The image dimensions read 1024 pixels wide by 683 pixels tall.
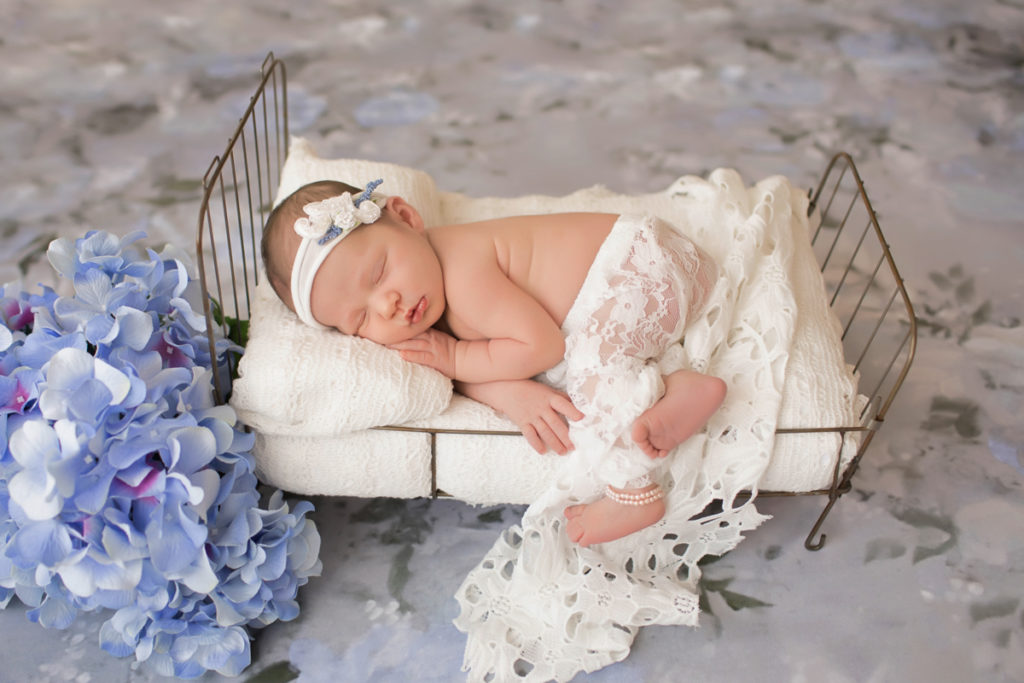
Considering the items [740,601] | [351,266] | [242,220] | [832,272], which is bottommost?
[740,601]

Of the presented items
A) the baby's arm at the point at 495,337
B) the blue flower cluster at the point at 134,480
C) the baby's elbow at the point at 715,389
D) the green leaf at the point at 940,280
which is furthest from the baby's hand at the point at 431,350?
the green leaf at the point at 940,280

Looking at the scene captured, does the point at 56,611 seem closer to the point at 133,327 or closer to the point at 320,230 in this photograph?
the point at 133,327

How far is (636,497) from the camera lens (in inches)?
54.6

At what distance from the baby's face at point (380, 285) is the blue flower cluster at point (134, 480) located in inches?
8.1

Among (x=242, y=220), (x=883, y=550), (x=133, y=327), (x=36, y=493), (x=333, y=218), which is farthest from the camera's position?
(x=242, y=220)

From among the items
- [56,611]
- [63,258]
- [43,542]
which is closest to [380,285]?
[63,258]

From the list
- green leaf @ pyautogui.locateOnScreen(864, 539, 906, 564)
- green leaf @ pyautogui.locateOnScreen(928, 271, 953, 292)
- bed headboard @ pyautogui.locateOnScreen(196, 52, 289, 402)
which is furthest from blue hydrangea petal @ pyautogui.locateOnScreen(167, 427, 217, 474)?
green leaf @ pyautogui.locateOnScreen(928, 271, 953, 292)

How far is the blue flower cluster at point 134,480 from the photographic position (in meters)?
1.15

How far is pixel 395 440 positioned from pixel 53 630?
65 centimetres

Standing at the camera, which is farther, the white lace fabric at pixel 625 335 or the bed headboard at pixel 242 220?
the bed headboard at pixel 242 220

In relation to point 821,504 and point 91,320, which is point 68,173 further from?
point 821,504

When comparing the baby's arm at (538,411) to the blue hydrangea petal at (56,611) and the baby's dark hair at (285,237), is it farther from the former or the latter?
the blue hydrangea petal at (56,611)

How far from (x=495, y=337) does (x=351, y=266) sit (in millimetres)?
269

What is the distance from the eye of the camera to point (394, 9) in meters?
3.14
